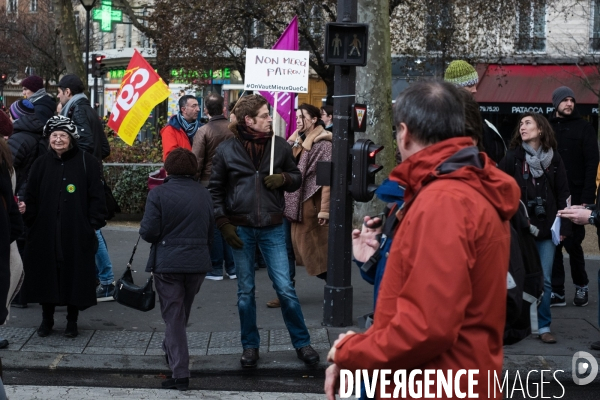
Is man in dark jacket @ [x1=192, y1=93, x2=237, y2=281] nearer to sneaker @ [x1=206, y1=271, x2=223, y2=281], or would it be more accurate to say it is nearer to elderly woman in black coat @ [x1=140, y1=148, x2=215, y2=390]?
sneaker @ [x1=206, y1=271, x2=223, y2=281]

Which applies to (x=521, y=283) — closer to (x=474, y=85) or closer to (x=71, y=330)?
(x=474, y=85)

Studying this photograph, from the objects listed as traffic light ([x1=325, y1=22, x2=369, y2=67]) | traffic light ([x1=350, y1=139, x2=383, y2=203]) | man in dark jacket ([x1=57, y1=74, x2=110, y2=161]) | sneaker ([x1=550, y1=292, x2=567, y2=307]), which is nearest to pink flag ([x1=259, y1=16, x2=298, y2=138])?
traffic light ([x1=325, y1=22, x2=369, y2=67])

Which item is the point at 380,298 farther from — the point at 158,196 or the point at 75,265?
the point at 75,265

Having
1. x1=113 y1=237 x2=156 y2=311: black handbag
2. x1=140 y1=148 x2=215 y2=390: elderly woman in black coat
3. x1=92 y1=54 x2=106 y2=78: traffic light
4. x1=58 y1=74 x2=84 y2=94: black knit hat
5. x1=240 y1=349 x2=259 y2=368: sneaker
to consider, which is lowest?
x1=240 y1=349 x2=259 y2=368: sneaker

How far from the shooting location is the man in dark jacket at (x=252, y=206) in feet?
20.5

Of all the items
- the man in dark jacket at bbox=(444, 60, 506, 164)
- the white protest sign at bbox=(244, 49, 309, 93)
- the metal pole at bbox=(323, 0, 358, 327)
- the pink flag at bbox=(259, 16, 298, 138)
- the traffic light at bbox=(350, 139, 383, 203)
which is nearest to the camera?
the man in dark jacket at bbox=(444, 60, 506, 164)

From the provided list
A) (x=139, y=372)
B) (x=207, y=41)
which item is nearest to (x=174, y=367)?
(x=139, y=372)

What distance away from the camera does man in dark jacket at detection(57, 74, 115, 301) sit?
27.2 ft

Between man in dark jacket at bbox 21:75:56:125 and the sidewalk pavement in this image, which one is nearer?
the sidewalk pavement

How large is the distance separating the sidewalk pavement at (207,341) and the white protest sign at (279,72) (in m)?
1.94

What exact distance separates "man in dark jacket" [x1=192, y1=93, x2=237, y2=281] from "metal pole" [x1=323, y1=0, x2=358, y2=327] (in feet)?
6.50

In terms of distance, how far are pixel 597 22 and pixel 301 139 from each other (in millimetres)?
24866

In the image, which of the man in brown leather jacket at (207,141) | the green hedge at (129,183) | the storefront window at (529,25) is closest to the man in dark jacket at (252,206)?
the man in brown leather jacket at (207,141)

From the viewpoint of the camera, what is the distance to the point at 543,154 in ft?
23.0
